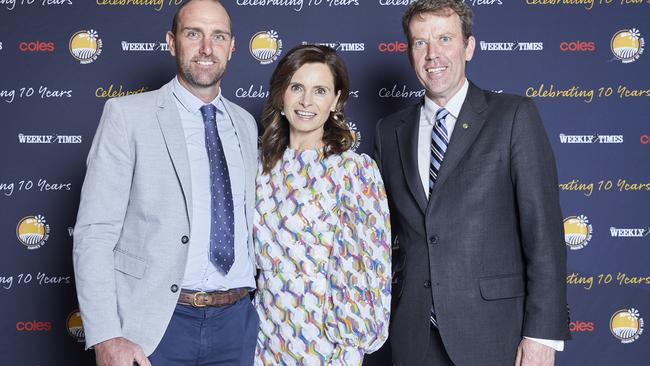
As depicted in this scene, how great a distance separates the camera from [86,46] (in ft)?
11.0

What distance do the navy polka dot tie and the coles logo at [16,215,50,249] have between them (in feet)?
5.37

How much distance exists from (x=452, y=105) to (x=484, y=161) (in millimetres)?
281

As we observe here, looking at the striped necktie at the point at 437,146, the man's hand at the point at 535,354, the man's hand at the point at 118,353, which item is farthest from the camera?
the striped necktie at the point at 437,146

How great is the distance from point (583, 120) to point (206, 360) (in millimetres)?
2346

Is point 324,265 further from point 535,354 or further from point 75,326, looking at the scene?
point 75,326

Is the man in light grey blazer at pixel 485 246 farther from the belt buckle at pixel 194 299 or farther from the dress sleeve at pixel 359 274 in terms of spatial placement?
the belt buckle at pixel 194 299

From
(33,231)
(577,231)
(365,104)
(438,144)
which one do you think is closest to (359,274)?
(438,144)

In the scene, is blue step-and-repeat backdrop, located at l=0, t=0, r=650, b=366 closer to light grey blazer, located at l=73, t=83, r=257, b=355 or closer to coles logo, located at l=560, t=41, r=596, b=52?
coles logo, located at l=560, t=41, r=596, b=52

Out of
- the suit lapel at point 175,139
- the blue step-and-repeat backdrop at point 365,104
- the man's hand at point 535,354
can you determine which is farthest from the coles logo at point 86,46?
the man's hand at point 535,354

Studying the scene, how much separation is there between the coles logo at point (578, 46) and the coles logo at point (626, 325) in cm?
139

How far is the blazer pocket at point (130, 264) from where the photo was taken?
1.97m

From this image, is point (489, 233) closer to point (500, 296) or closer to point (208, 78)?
point (500, 296)

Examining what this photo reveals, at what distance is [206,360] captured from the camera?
208 cm

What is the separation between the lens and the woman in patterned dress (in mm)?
2045
